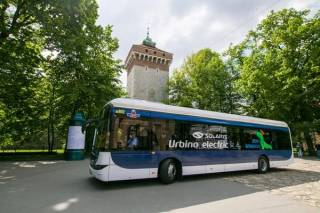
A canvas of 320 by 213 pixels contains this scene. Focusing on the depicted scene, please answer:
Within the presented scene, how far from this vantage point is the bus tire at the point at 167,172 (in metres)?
8.37

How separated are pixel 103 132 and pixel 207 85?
2814 cm

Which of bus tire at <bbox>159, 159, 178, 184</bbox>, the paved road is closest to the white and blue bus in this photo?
bus tire at <bbox>159, 159, 178, 184</bbox>

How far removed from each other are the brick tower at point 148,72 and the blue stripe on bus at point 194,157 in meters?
33.6

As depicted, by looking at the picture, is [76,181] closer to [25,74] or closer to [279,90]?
[25,74]

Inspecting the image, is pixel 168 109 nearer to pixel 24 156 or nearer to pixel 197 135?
pixel 197 135

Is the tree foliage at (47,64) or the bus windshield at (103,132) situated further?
the tree foliage at (47,64)


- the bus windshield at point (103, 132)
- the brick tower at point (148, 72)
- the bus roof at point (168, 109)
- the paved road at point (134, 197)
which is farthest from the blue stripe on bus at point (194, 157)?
the brick tower at point (148, 72)

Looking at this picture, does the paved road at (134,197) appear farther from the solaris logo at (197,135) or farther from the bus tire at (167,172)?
the solaris logo at (197,135)

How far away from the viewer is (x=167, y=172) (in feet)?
27.7

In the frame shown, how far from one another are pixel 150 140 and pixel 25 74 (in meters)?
12.6

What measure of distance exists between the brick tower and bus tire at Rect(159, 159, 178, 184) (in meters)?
36.5

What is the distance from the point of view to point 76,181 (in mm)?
8648

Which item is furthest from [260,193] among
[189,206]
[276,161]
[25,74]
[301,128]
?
[301,128]

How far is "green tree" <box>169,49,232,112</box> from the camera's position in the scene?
34.2 meters
